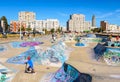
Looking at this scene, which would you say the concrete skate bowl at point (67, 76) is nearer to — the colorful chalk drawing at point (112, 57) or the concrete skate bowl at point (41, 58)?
the concrete skate bowl at point (41, 58)

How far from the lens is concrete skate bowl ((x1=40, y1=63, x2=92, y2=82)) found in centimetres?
1233

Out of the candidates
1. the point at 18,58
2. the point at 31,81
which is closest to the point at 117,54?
the point at 18,58

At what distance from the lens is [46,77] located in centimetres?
1549

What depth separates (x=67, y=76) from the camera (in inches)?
565

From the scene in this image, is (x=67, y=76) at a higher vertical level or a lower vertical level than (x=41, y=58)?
lower

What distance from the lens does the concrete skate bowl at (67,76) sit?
40.5 feet

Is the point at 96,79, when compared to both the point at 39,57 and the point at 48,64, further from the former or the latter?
the point at 39,57

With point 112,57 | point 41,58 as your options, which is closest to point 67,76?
point 41,58

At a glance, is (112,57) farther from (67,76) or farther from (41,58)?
(67,76)

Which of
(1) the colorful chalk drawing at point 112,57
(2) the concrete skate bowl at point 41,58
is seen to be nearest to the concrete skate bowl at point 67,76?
(2) the concrete skate bowl at point 41,58

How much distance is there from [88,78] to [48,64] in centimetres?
1008

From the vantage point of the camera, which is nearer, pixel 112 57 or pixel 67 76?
pixel 67 76

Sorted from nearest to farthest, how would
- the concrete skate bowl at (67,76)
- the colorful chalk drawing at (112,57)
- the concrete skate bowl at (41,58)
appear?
the concrete skate bowl at (67,76) → the concrete skate bowl at (41,58) → the colorful chalk drawing at (112,57)

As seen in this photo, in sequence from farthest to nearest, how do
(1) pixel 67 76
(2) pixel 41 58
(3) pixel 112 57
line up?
(3) pixel 112 57
(2) pixel 41 58
(1) pixel 67 76
